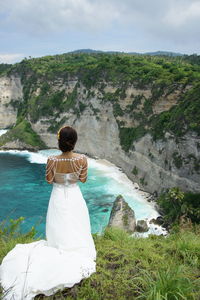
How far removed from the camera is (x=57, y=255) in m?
5.55

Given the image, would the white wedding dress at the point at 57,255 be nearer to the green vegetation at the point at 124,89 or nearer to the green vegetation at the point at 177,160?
the green vegetation at the point at 124,89

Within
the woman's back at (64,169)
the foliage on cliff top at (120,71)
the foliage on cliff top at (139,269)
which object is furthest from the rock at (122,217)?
the woman's back at (64,169)

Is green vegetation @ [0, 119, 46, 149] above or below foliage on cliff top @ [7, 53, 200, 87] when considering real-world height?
below

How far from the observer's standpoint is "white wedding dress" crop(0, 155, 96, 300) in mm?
5066

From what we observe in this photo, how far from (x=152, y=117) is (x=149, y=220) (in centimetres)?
1892

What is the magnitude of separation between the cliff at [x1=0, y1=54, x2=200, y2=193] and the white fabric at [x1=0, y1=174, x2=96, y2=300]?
107 ft

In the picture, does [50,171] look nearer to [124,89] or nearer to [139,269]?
[139,269]

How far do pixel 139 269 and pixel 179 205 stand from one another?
106 feet

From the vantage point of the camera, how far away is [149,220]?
3616cm

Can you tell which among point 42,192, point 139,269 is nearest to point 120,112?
point 42,192

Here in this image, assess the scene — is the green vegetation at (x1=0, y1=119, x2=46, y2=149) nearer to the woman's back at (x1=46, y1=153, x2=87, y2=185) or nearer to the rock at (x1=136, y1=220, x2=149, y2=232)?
the rock at (x1=136, y1=220, x2=149, y2=232)

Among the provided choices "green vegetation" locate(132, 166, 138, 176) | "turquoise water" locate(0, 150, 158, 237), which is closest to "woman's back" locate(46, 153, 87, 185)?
"turquoise water" locate(0, 150, 158, 237)

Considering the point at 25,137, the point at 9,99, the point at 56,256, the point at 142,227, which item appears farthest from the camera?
the point at 9,99

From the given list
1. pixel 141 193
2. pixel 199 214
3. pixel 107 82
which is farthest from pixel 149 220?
pixel 107 82
